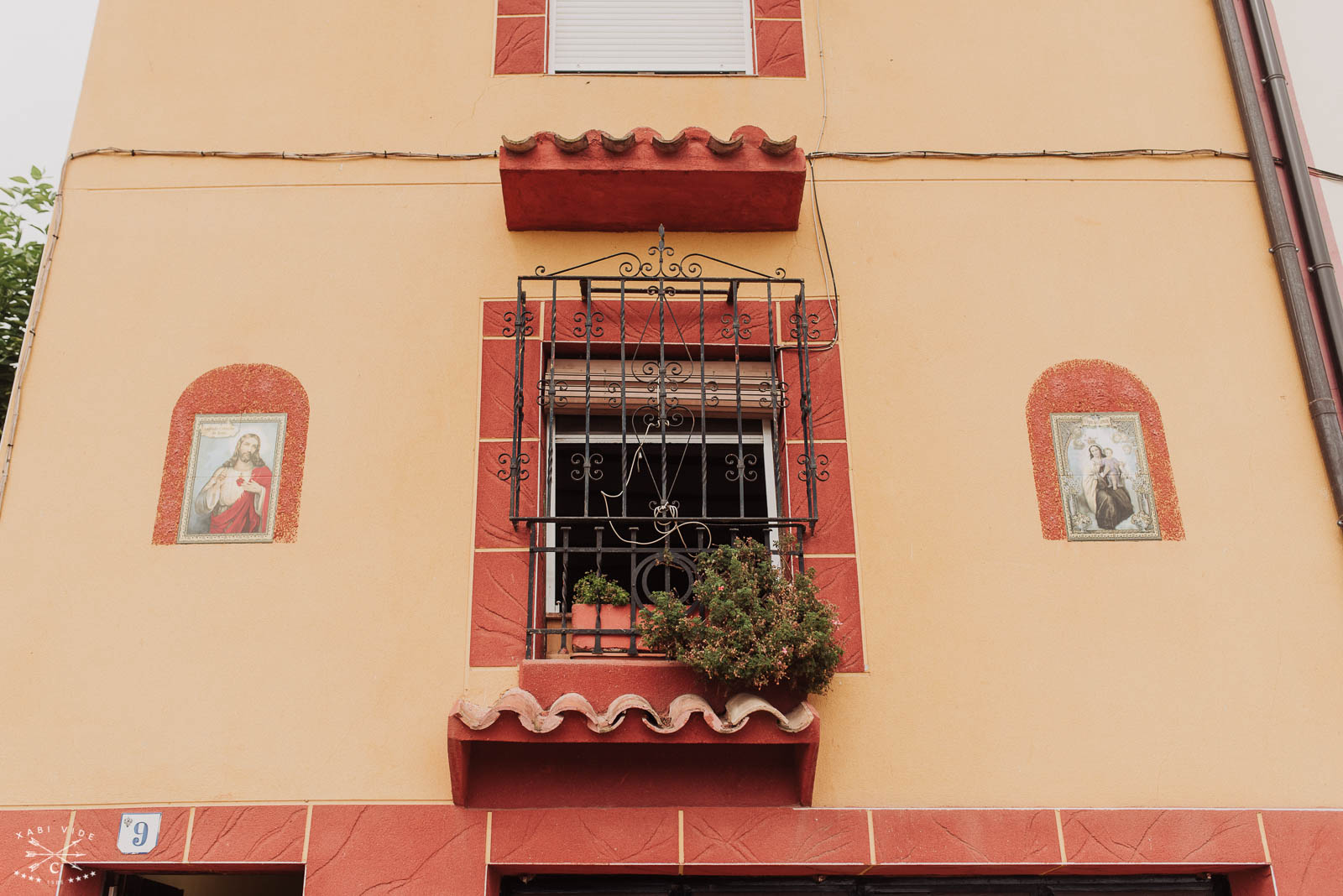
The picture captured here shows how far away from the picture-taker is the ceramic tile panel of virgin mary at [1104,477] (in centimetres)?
504

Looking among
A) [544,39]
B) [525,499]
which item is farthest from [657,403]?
[544,39]

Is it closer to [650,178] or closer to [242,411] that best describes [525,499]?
[242,411]

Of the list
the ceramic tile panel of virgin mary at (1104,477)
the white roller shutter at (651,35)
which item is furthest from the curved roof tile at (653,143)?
the ceramic tile panel of virgin mary at (1104,477)

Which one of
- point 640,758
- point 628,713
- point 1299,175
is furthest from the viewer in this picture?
point 1299,175

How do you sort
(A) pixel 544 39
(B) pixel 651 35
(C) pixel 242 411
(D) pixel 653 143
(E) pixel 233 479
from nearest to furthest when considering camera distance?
(E) pixel 233 479, (C) pixel 242 411, (D) pixel 653 143, (A) pixel 544 39, (B) pixel 651 35

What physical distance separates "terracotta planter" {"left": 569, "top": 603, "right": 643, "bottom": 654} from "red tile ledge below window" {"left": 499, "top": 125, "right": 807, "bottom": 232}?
1.93 metres

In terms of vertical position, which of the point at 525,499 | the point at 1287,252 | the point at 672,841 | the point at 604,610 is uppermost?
the point at 1287,252

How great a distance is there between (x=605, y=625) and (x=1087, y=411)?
94.6 inches

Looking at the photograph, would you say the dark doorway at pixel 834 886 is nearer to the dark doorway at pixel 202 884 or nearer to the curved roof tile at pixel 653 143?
the dark doorway at pixel 202 884

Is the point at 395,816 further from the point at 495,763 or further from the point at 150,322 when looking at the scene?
the point at 150,322

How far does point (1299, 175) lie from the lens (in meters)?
5.69

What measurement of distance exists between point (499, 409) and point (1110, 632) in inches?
111

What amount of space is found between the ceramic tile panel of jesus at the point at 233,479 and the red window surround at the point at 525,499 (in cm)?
92

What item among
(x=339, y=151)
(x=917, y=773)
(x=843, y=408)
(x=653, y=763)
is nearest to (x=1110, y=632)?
(x=917, y=773)
